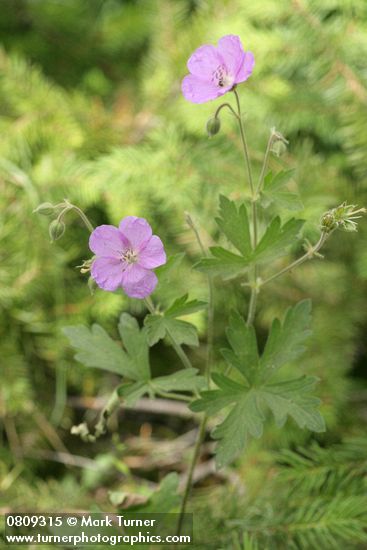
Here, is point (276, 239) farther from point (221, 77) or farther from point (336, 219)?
point (221, 77)

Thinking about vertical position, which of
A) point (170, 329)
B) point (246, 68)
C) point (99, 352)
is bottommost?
point (99, 352)

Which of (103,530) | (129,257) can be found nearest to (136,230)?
(129,257)

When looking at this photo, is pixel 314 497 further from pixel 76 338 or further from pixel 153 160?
pixel 153 160

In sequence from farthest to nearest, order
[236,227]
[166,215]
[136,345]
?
[166,215] < [136,345] < [236,227]

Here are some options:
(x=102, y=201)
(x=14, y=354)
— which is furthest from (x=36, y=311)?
(x=102, y=201)

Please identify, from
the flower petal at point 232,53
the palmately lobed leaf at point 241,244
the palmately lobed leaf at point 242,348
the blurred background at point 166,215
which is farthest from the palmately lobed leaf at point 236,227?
the blurred background at point 166,215

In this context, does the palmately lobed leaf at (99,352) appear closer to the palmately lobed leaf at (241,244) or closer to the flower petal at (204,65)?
the palmately lobed leaf at (241,244)
